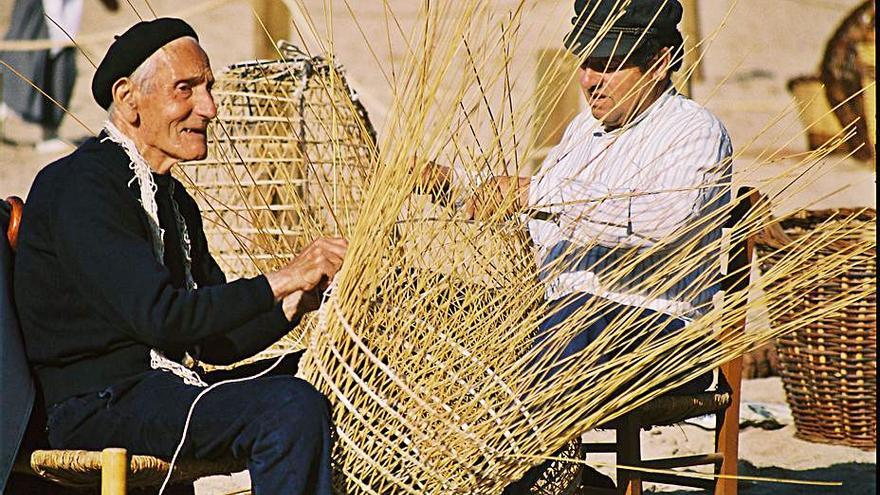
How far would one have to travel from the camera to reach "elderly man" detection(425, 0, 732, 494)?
2.77m

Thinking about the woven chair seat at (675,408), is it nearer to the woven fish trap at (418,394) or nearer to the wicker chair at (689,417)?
the wicker chair at (689,417)

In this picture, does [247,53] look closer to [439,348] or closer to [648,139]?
[648,139]

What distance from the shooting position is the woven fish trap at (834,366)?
15.7 feet

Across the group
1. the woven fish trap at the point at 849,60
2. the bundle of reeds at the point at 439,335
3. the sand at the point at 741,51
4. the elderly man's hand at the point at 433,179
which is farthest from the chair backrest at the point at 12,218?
the woven fish trap at the point at 849,60

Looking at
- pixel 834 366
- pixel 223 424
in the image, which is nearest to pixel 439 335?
pixel 223 424

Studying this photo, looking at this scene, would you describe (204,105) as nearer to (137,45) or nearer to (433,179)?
(137,45)

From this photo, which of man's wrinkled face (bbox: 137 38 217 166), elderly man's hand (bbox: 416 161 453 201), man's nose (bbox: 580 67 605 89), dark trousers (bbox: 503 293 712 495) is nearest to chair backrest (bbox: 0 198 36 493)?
man's wrinkled face (bbox: 137 38 217 166)

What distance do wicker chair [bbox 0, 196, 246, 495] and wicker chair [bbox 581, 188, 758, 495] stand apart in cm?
95

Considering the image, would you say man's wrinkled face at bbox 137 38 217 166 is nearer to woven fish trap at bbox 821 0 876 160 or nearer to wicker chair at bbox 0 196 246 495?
wicker chair at bbox 0 196 246 495

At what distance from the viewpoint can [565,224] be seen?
2.76m

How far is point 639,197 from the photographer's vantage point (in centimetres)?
304

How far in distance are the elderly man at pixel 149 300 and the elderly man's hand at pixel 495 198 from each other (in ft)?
0.96

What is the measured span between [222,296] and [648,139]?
1260 millimetres

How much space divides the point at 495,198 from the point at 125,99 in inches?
28.5
